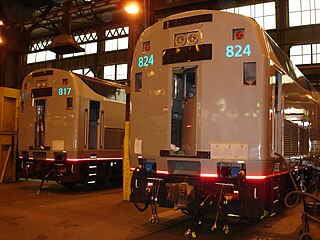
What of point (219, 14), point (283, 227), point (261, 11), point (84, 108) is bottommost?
point (283, 227)

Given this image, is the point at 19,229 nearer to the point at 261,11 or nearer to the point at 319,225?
the point at 319,225

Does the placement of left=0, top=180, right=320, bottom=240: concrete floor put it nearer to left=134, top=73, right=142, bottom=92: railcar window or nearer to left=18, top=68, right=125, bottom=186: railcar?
left=18, top=68, right=125, bottom=186: railcar

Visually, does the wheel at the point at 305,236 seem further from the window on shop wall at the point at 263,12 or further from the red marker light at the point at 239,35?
the window on shop wall at the point at 263,12

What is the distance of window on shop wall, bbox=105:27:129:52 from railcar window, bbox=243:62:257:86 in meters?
23.2

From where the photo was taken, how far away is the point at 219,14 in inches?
211

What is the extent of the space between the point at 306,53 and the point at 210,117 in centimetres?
1774

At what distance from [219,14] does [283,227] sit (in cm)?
398

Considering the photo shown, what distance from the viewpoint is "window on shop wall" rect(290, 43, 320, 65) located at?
20.6 metres

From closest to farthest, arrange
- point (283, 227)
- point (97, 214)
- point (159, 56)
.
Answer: point (159, 56) < point (283, 227) < point (97, 214)

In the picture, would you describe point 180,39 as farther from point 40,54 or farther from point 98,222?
point 40,54

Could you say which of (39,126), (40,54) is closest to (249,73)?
(39,126)

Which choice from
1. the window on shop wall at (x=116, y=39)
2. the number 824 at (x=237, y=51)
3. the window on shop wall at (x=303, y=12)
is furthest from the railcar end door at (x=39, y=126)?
the window on shop wall at (x=116, y=39)

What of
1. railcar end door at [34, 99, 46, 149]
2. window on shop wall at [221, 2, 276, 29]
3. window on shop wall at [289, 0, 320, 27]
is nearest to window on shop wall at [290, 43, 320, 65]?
window on shop wall at [289, 0, 320, 27]

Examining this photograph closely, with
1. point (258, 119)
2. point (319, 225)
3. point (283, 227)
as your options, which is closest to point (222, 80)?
point (258, 119)
